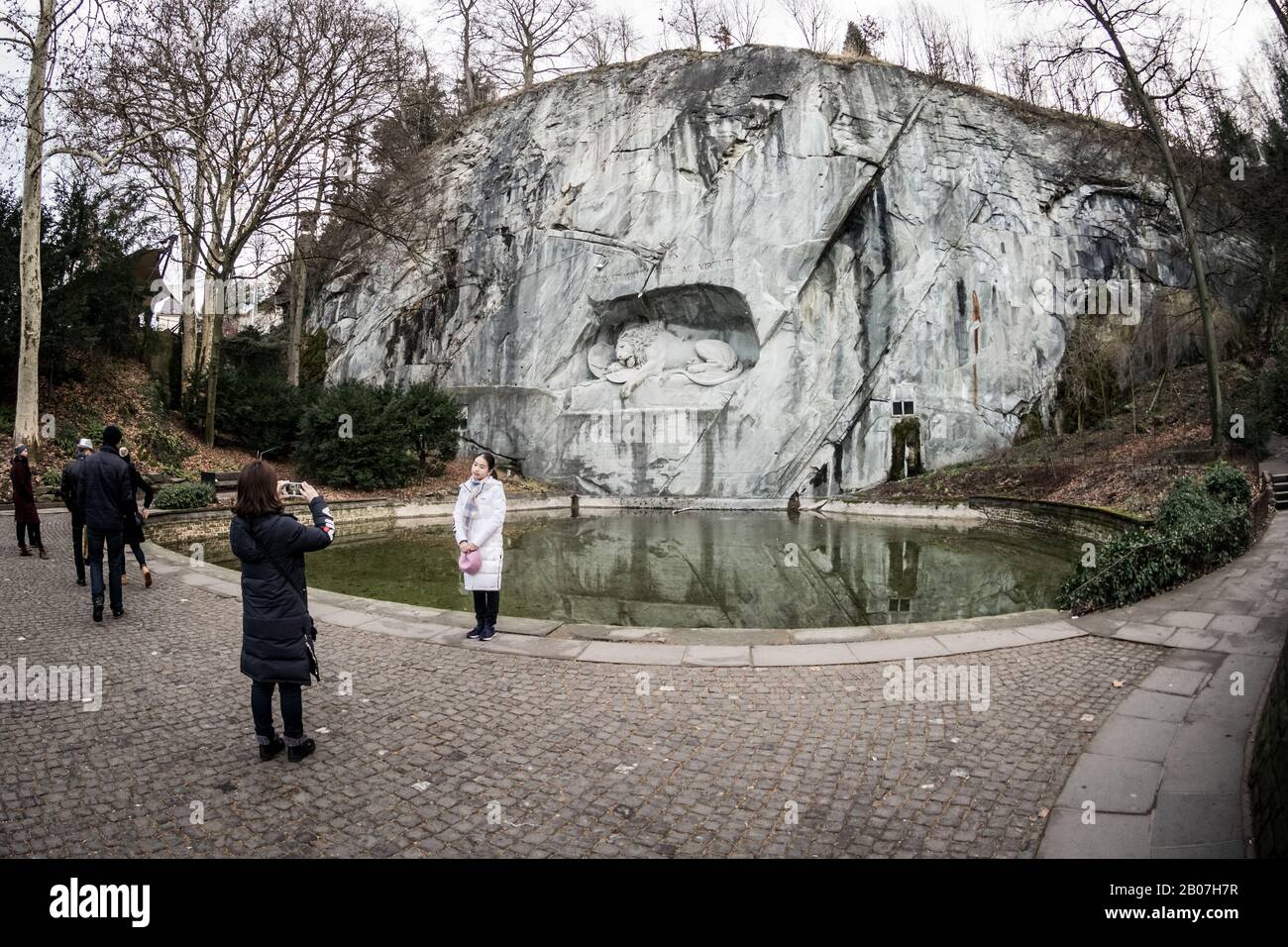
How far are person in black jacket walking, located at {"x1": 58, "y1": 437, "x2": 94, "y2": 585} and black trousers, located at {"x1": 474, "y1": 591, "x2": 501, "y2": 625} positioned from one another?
14.4ft

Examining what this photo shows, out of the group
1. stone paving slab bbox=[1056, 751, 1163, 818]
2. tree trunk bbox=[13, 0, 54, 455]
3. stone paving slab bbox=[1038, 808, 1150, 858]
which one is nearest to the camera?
stone paving slab bbox=[1038, 808, 1150, 858]

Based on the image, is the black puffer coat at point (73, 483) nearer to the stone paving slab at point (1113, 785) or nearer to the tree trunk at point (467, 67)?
the stone paving slab at point (1113, 785)

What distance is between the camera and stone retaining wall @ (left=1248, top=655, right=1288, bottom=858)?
243 centimetres

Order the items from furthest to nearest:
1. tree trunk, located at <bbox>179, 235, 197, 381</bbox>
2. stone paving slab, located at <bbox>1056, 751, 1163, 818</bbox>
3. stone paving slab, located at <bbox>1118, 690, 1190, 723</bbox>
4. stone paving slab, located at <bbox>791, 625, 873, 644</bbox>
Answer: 1. tree trunk, located at <bbox>179, 235, 197, 381</bbox>
2. stone paving slab, located at <bbox>791, 625, 873, 644</bbox>
3. stone paving slab, located at <bbox>1118, 690, 1190, 723</bbox>
4. stone paving slab, located at <bbox>1056, 751, 1163, 818</bbox>

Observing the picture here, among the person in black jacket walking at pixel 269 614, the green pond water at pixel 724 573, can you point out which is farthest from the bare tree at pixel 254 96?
the person in black jacket walking at pixel 269 614

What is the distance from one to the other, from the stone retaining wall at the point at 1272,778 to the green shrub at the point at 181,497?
15.7 metres

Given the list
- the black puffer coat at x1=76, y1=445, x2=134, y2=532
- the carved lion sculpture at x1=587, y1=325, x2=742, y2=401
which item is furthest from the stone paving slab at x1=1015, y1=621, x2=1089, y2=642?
the carved lion sculpture at x1=587, y1=325, x2=742, y2=401

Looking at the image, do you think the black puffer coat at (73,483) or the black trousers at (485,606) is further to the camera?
the black puffer coat at (73,483)

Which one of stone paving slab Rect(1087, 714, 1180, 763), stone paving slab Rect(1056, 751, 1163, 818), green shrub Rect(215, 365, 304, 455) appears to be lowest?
stone paving slab Rect(1056, 751, 1163, 818)

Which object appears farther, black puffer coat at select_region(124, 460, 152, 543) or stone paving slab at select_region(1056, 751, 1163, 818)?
black puffer coat at select_region(124, 460, 152, 543)

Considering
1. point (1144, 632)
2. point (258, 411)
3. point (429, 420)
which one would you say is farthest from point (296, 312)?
point (1144, 632)

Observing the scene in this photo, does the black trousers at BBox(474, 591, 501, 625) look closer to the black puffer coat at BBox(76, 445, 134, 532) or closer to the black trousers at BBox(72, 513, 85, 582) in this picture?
the black puffer coat at BBox(76, 445, 134, 532)

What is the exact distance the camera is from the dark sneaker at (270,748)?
12.6 feet
